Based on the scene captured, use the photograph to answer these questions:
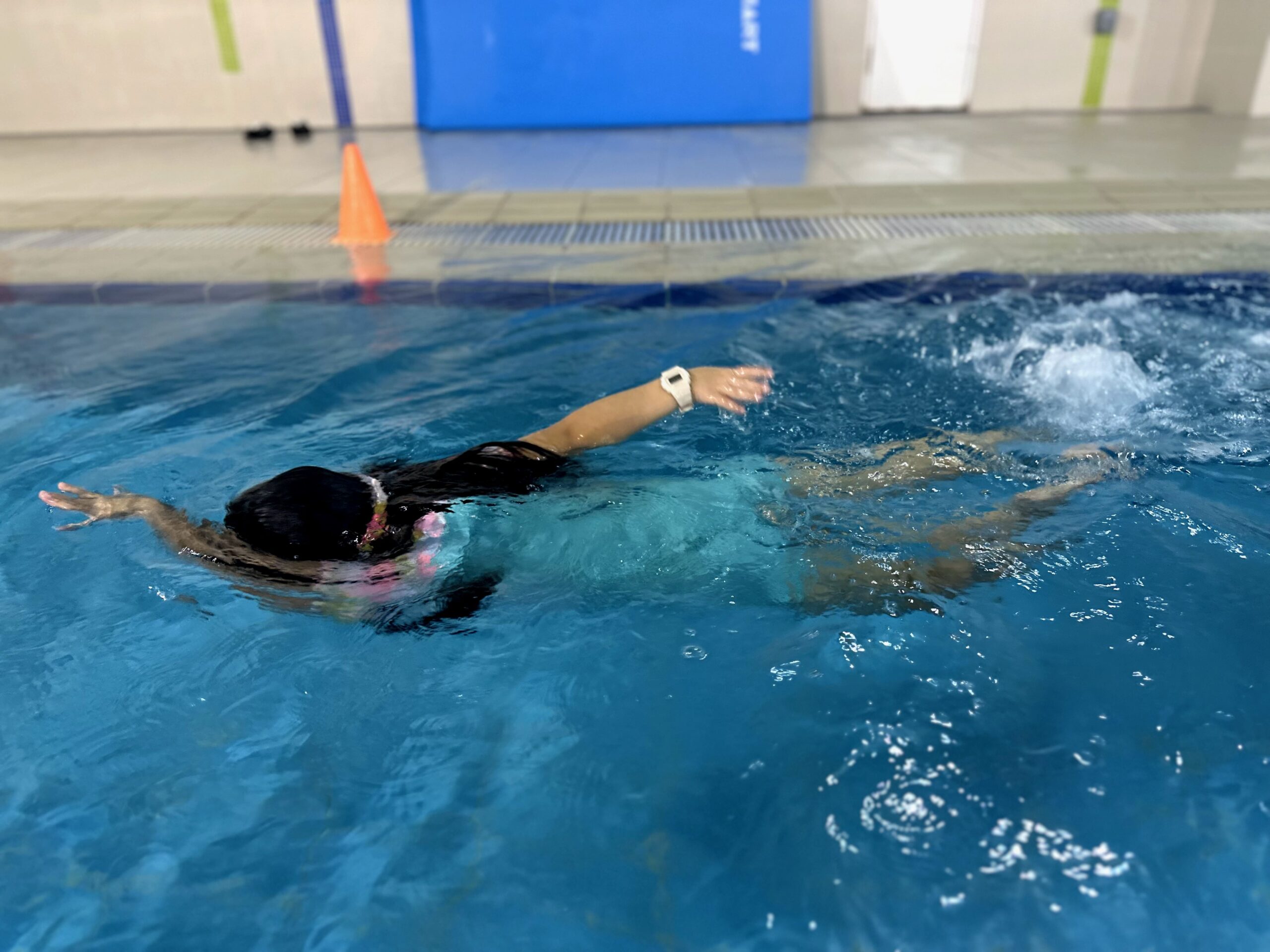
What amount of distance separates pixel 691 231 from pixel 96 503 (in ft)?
14.3

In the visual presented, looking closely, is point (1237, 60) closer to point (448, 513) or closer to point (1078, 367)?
point (1078, 367)

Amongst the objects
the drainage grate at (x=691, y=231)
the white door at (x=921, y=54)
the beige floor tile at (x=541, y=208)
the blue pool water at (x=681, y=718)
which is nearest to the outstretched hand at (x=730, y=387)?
the blue pool water at (x=681, y=718)

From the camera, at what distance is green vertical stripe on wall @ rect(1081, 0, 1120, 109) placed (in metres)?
10.4

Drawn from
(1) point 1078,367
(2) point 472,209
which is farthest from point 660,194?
(1) point 1078,367

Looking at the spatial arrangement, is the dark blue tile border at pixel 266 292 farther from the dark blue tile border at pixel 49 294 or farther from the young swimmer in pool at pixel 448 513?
the young swimmer in pool at pixel 448 513

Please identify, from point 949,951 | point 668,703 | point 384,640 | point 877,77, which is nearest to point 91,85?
point 877,77

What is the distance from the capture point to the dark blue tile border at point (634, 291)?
4.95 metres

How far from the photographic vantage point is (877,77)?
35.3 ft

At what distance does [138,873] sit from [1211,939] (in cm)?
240

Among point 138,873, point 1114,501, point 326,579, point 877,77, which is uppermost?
point 877,77

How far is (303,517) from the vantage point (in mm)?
2236

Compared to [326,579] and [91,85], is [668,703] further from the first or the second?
[91,85]

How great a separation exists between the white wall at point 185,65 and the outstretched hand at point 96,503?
9764 millimetres

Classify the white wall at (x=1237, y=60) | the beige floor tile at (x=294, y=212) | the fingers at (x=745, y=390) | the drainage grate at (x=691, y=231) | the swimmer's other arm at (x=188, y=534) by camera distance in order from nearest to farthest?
the swimmer's other arm at (x=188, y=534)
the fingers at (x=745, y=390)
the drainage grate at (x=691, y=231)
the beige floor tile at (x=294, y=212)
the white wall at (x=1237, y=60)
